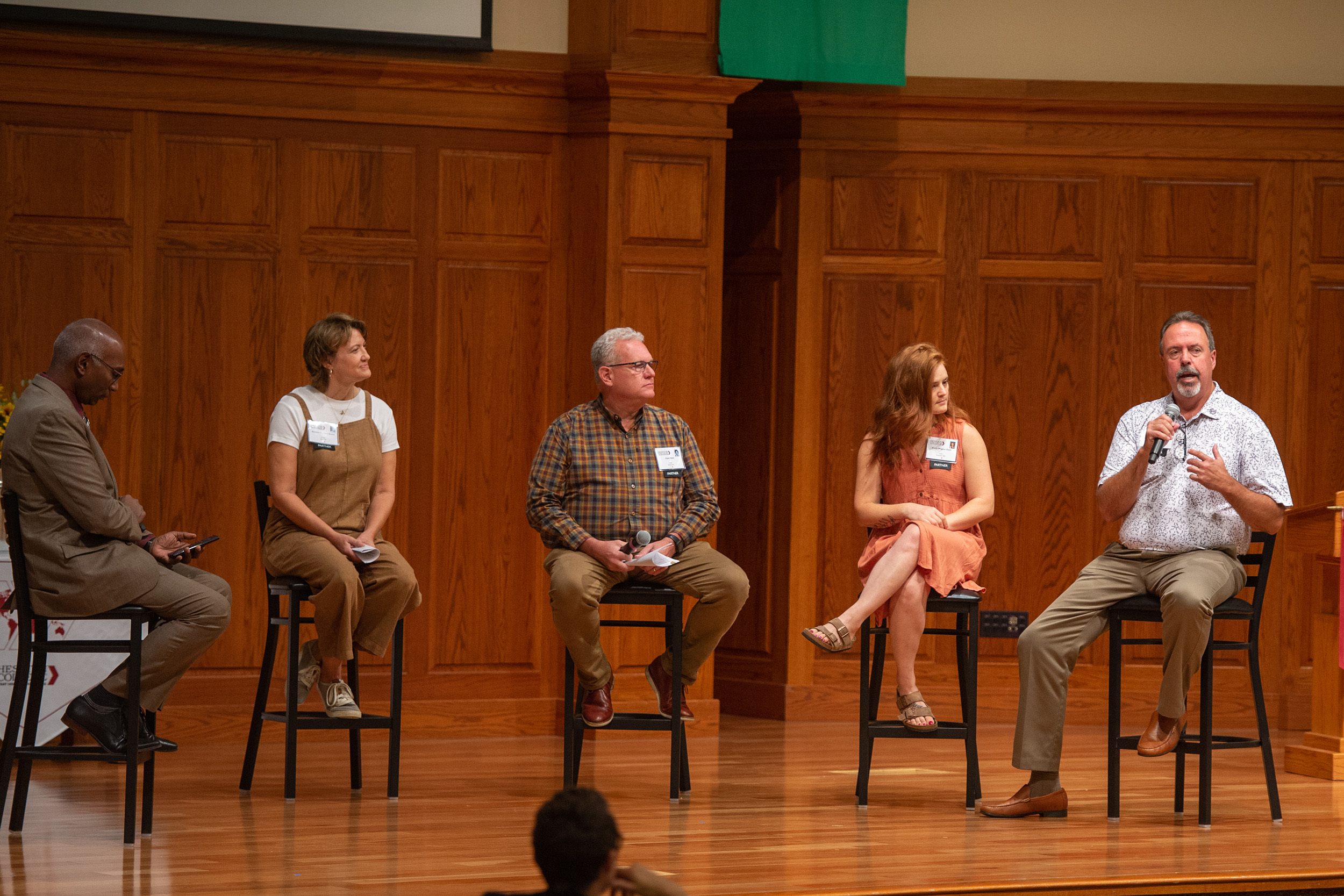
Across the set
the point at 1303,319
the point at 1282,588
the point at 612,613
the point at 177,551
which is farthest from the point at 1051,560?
the point at 177,551

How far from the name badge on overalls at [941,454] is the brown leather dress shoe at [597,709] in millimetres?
1163

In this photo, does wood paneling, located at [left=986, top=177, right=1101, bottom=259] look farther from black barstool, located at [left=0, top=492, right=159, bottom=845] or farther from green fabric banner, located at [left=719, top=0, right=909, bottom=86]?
black barstool, located at [left=0, top=492, right=159, bottom=845]

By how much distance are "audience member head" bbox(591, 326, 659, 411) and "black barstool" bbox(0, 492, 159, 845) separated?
1.50 metres

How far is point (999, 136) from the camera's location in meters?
6.43

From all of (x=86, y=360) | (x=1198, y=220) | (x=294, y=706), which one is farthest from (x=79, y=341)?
(x=1198, y=220)

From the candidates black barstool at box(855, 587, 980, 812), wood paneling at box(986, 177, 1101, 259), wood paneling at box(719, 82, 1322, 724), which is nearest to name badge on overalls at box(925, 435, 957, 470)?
black barstool at box(855, 587, 980, 812)

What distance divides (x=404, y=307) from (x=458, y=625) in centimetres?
120

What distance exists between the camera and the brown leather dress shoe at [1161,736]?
14.1ft

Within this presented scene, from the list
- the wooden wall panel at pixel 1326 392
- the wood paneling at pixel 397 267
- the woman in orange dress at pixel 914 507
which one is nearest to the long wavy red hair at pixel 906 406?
the woman in orange dress at pixel 914 507

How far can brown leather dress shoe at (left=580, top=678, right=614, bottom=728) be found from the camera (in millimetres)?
4539

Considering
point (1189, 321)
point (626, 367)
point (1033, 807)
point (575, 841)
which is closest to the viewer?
point (575, 841)

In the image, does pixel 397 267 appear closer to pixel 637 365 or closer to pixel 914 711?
pixel 637 365

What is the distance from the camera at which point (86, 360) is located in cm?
405

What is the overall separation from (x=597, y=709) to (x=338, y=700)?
0.74 m
